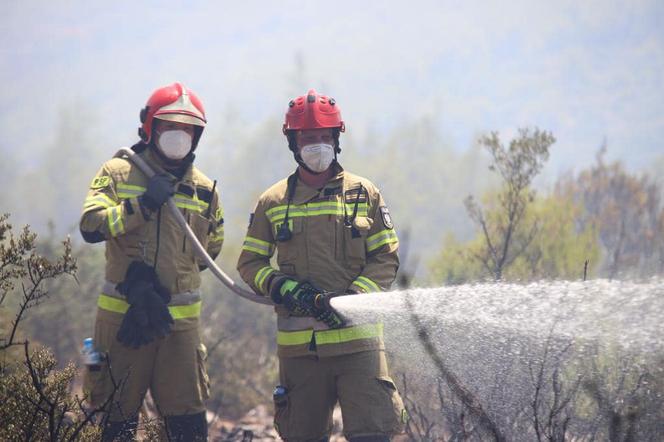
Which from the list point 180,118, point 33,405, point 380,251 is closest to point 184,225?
point 180,118

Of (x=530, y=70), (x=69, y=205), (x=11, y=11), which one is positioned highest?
(x=11, y=11)

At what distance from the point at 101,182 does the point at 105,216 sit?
0.91 feet

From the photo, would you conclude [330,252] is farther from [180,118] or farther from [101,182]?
[101,182]

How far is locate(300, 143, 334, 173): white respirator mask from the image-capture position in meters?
4.22

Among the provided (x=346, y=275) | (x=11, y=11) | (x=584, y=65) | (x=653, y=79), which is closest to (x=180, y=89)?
(x=346, y=275)

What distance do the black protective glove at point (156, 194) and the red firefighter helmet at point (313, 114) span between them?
0.72m

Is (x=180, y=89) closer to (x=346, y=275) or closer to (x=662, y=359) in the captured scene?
(x=346, y=275)

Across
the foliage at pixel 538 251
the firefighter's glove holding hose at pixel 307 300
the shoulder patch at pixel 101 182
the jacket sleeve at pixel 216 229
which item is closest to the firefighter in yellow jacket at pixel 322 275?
the firefighter's glove holding hose at pixel 307 300

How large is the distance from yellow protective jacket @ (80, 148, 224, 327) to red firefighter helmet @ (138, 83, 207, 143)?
18 cm

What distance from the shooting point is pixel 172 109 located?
15.2 ft

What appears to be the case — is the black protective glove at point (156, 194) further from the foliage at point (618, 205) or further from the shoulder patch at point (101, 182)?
the foliage at point (618, 205)

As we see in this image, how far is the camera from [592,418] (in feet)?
11.1

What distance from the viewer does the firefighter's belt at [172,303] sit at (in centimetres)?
445

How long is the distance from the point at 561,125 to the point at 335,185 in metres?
101
